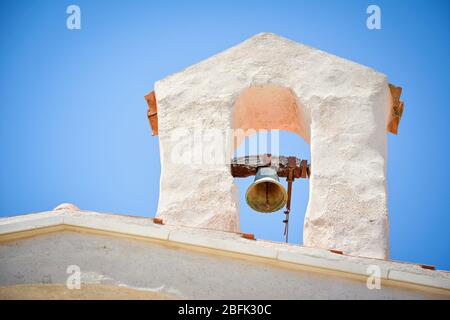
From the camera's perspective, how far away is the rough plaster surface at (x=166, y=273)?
3.21m

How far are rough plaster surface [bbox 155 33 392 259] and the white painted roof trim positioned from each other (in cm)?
136

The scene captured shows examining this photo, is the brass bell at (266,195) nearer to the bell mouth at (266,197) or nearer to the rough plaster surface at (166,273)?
the bell mouth at (266,197)

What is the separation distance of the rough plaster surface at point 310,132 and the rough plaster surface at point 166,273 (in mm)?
1662

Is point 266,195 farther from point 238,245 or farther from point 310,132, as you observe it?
point 238,245

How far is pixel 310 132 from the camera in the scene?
18.8ft

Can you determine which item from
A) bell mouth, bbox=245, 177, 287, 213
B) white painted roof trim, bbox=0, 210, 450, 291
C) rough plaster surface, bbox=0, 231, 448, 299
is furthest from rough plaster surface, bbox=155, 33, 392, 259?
rough plaster surface, bbox=0, 231, 448, 299

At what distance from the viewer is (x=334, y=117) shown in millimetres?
5633

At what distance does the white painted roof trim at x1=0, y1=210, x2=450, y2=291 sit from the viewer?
10.9ft

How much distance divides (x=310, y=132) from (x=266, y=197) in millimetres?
798

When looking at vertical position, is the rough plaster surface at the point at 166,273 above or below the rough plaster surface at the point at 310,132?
below

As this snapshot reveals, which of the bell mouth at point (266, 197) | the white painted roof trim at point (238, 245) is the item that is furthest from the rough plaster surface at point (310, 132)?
the white painted roof trim at point (238, 245)

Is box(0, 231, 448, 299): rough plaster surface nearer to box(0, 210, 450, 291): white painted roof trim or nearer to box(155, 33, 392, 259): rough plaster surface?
box(0, 210, 450, 291): white painted roof trim

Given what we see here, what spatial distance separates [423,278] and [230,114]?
2853 mm
